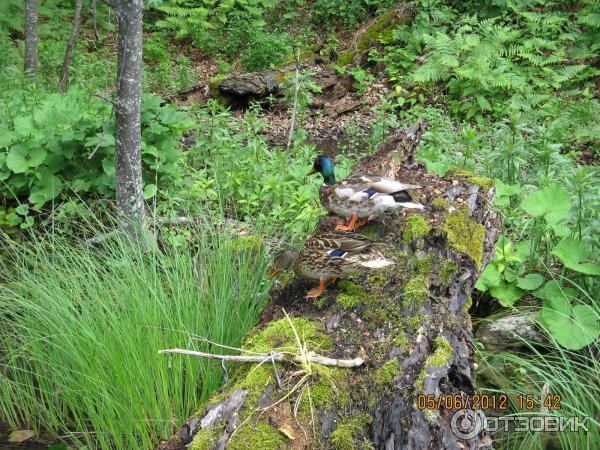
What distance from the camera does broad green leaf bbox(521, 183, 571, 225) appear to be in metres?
3.71

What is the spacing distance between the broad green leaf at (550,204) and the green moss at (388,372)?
1.87 meters

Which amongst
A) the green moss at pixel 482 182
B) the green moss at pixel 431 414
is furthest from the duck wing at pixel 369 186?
the green moss at pixel 431 414

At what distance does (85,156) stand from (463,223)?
344 centimetres

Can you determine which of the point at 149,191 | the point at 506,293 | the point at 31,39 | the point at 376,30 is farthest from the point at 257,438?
the point at 376,30

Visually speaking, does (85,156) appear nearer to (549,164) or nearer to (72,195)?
(72,195)

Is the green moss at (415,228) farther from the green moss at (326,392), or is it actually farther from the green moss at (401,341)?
the green moss at (326,392)

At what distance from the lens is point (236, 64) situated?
1297cm

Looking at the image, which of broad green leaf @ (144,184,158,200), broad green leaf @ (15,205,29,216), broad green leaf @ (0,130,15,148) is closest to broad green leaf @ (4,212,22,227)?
broad green leaf @ (15,205,29,216)

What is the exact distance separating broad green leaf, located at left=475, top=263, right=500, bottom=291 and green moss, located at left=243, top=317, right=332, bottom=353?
154cm

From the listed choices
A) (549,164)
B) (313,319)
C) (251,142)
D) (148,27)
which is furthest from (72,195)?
(148,27)

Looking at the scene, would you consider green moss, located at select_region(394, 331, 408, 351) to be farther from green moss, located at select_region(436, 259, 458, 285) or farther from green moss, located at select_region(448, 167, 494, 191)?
green moss, located at select_region(448, 167, 494, 191)

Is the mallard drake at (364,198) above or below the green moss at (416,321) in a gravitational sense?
above

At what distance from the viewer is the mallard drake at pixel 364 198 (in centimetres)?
Answer: 329

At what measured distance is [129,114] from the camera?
4391 mm
